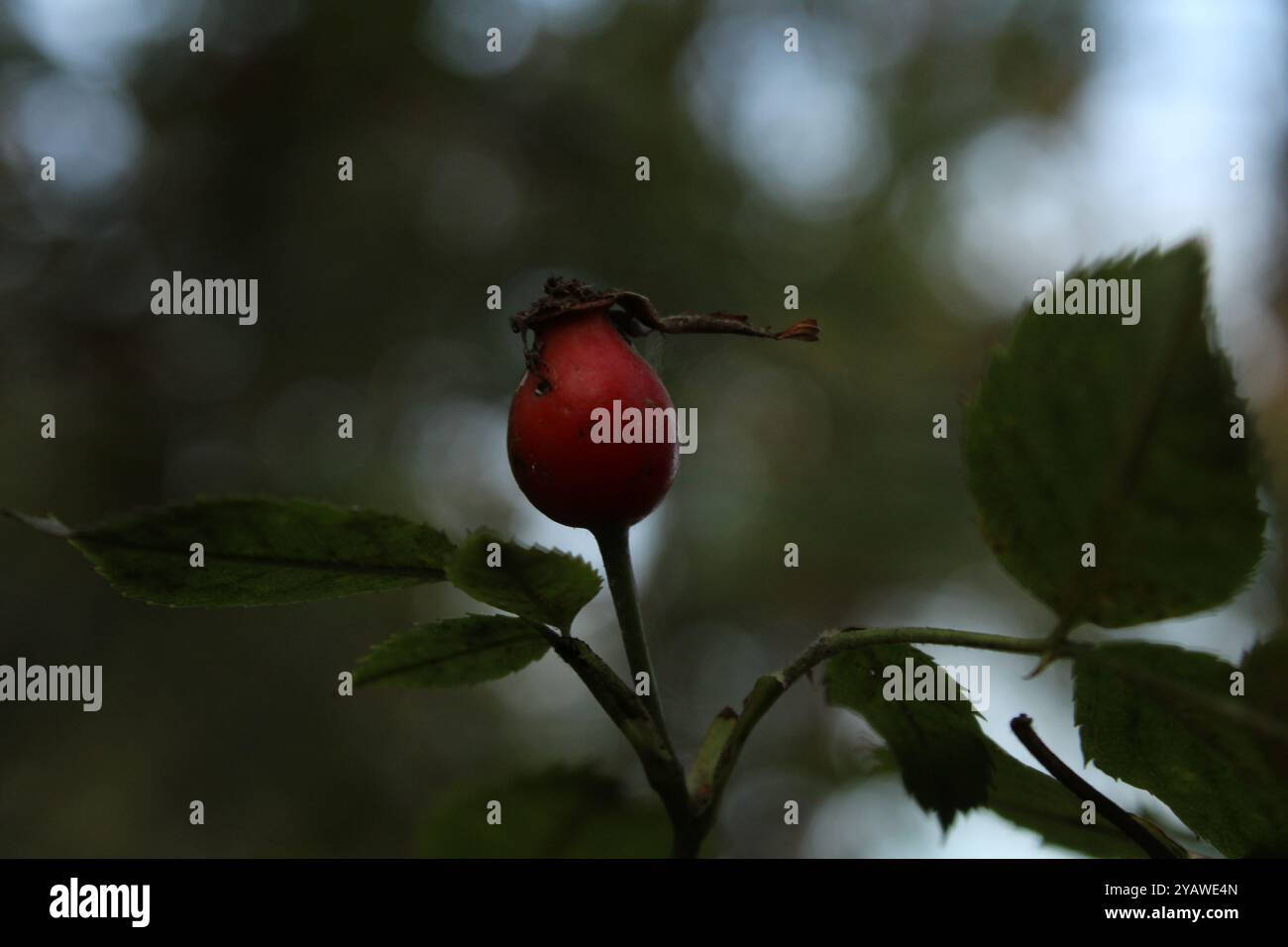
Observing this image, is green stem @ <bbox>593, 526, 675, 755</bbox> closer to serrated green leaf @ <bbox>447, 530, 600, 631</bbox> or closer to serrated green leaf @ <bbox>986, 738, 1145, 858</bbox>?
serrated green leaf @ <bbox>447, 530, 600, 631</bbox>

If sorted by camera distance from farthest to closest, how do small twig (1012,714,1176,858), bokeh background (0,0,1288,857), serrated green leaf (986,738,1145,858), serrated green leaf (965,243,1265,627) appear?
1. bokeh background (0,0,1288,857)
2. serrated green leaf (986,738,1145,858)
3. small twig (1012,714,1176,858)
4. serrated green leaf (965,243,1265,627)

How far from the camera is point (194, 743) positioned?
423cm

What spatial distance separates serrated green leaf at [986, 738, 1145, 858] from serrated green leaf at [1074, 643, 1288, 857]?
10 cm

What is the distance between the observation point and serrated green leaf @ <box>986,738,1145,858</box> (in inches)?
29.2

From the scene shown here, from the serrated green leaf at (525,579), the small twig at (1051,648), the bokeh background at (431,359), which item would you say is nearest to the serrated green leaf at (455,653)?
the serrated green leaf at (525,579)

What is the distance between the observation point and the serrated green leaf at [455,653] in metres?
0.66

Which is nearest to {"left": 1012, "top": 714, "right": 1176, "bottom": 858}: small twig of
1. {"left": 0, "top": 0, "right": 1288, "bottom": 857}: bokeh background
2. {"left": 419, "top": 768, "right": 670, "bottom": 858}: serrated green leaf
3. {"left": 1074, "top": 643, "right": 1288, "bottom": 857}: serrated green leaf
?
{"left": 1074, "top": 643, "right": 1288, "bottom": 857}: serrated green leaf

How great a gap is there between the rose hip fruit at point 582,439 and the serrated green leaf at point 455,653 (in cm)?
8

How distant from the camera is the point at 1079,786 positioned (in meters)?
0.62

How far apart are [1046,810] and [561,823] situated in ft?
1.31

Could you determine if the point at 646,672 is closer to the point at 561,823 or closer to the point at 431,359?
the point at 561,823

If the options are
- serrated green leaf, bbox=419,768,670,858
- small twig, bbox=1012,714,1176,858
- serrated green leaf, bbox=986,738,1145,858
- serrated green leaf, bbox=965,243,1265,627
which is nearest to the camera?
serrated green leaf, bbox=965,243,1265,627

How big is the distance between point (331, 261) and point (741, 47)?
3.11 m
